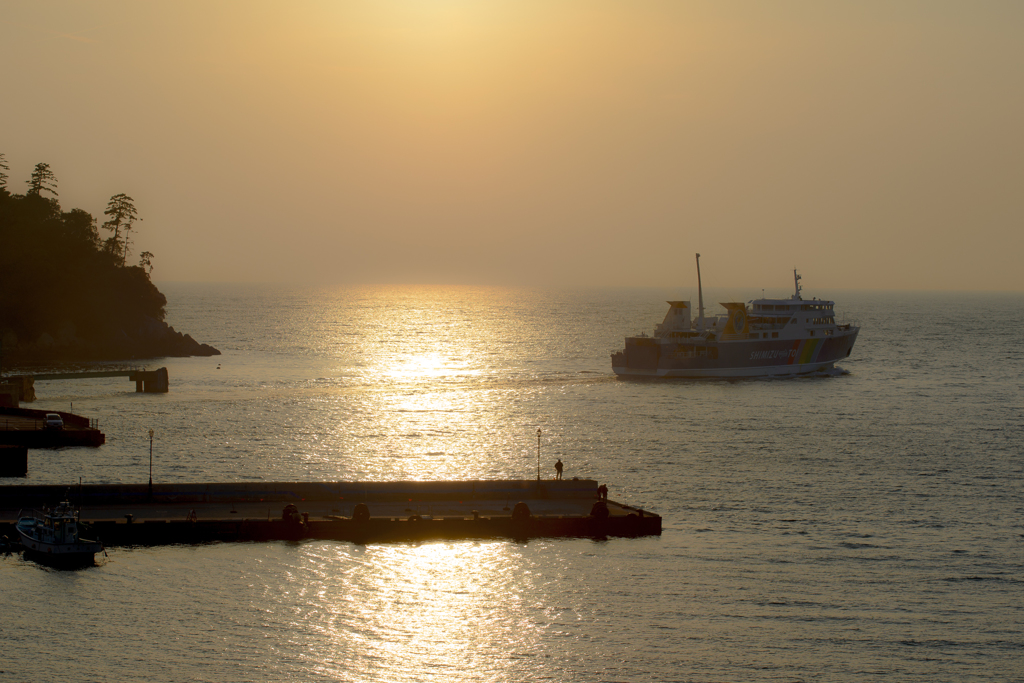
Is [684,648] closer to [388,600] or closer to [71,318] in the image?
[388,600]

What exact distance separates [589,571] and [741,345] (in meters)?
87.5

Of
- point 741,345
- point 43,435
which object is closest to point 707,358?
point 741,345

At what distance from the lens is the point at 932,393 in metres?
109

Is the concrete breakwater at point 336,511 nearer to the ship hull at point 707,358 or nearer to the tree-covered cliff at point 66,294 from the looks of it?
the ship hull at point 707,358

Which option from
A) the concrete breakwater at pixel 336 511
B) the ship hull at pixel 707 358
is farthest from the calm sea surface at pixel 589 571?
the ship hull at pixel 707 358

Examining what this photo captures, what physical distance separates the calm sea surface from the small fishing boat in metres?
0.96

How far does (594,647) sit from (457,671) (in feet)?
17.1

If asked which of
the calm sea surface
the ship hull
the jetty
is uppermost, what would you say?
the ship hull

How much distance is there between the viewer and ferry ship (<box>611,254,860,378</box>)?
124 meters

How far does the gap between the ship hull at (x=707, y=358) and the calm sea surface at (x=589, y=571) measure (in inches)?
1401

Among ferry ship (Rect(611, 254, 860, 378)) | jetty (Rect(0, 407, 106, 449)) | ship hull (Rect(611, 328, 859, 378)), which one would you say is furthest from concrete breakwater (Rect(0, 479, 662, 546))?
ferry ship (Rect(611, 254, 860, 378))

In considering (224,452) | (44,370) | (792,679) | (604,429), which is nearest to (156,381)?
(44,370)

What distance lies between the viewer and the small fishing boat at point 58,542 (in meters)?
40.7

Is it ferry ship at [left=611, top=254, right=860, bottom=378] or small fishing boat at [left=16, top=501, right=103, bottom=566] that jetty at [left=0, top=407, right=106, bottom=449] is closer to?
small fishing boat at [left=16, top=501, right=103, bottom=566]
